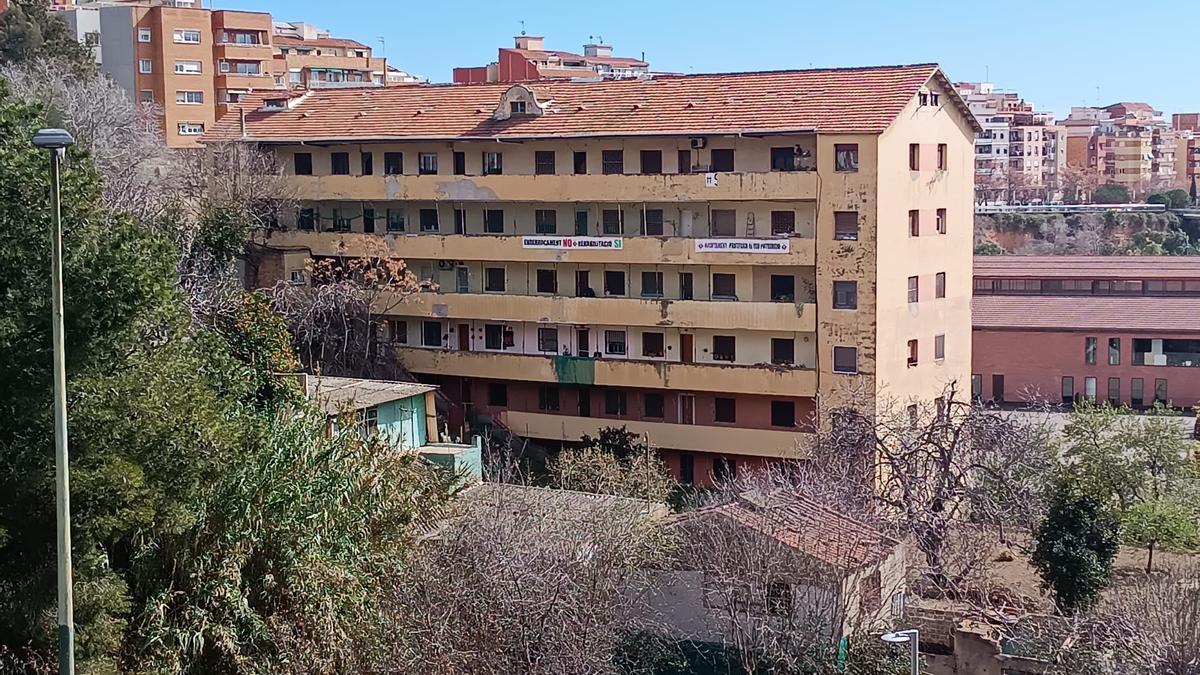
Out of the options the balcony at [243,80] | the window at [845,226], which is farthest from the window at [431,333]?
the balcony at [243,80]

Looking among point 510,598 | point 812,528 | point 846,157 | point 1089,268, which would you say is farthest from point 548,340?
point 1089,268

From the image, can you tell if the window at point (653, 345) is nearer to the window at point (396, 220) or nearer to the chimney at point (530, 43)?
the window at point (396, 220)

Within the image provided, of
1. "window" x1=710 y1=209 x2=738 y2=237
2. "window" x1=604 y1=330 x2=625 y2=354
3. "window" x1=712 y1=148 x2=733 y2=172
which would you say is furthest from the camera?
"window" x1=604 y1=330 x2=625 y2=354

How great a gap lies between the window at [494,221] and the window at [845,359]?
11464 millimetres

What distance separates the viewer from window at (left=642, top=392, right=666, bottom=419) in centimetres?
4144

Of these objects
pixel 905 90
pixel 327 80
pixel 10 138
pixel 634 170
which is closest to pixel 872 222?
pixel 905 90

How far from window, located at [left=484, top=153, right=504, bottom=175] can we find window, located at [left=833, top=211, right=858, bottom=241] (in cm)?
1069

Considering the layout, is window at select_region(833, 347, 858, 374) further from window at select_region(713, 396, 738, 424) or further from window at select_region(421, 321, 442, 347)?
window at select_region(421, 321, 442, 347)

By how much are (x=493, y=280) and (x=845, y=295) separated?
1150 centimetres

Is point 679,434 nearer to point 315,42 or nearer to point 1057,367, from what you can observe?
point 1057,367

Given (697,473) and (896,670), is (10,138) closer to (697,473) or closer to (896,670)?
(896,670)

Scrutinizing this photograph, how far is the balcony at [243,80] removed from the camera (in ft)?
232

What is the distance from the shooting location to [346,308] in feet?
138

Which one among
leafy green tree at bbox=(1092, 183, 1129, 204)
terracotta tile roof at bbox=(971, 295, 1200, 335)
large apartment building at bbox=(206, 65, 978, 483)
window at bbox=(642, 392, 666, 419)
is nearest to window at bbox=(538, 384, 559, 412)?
large apartment building at bbox=(206, 65, 978, 483)
